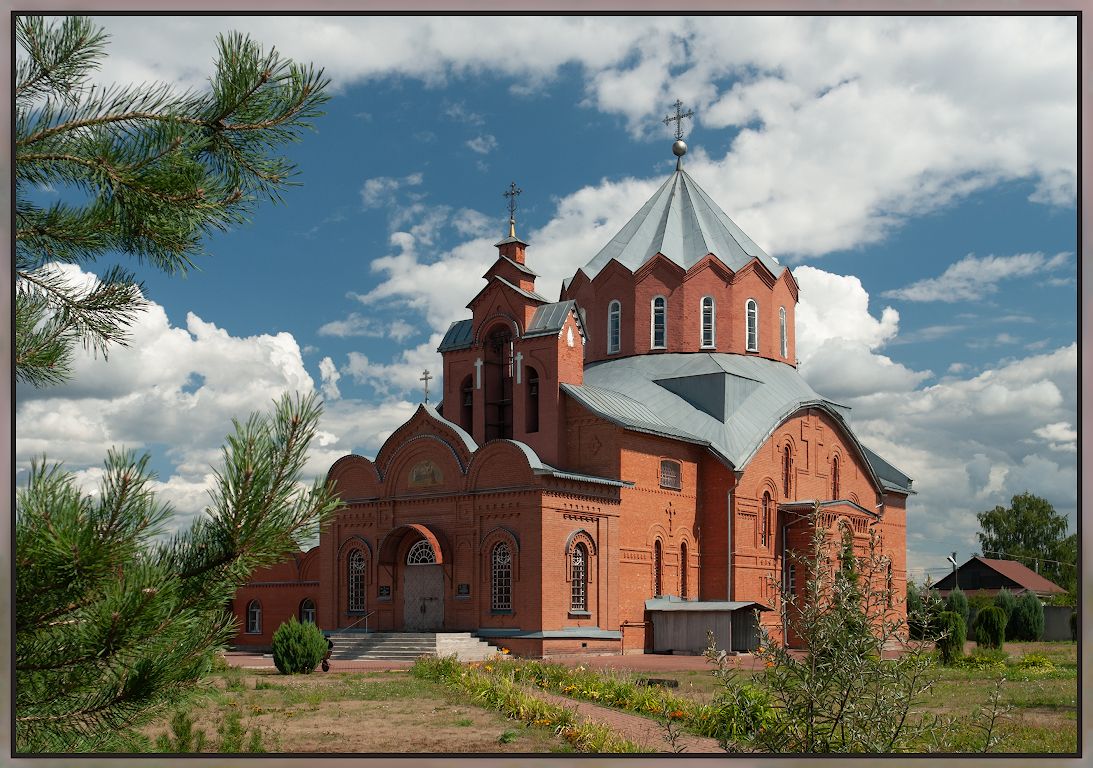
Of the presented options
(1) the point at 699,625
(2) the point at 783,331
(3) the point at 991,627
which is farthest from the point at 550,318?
(3) the point at 991,627

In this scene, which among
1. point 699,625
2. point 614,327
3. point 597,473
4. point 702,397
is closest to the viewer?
point 699,625

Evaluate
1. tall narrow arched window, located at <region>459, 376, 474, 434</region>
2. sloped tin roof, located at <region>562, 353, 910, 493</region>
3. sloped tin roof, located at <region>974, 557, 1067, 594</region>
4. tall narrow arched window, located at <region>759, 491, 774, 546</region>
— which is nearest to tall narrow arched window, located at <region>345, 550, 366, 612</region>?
tall narrow arched window, located at <region>459, 376, 474, 434</region>

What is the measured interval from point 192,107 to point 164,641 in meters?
2.51

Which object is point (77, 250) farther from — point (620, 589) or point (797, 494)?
point (797, 494)

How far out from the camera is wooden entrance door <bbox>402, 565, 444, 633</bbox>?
2764 cm

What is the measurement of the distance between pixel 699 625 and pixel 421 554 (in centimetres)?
727

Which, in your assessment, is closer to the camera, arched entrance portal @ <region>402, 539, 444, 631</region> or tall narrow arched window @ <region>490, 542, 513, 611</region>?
tall narrow arched window @ <region>490, 542, 513, 611</region>

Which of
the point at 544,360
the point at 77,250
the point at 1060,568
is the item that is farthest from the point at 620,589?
the point at 1060,568

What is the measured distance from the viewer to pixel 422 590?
28.0 metres

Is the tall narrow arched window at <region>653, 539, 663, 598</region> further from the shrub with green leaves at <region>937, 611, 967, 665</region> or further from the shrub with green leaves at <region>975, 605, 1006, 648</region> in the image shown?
the shrub with green leaves at <region>975, 605, 1006, 648</region>

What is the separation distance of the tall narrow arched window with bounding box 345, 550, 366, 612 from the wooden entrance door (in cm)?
163

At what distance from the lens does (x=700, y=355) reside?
33531 millimetres

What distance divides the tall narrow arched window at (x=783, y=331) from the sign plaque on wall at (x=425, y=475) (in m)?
13.7

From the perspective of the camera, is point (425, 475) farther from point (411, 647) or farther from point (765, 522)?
point (765, 522)
